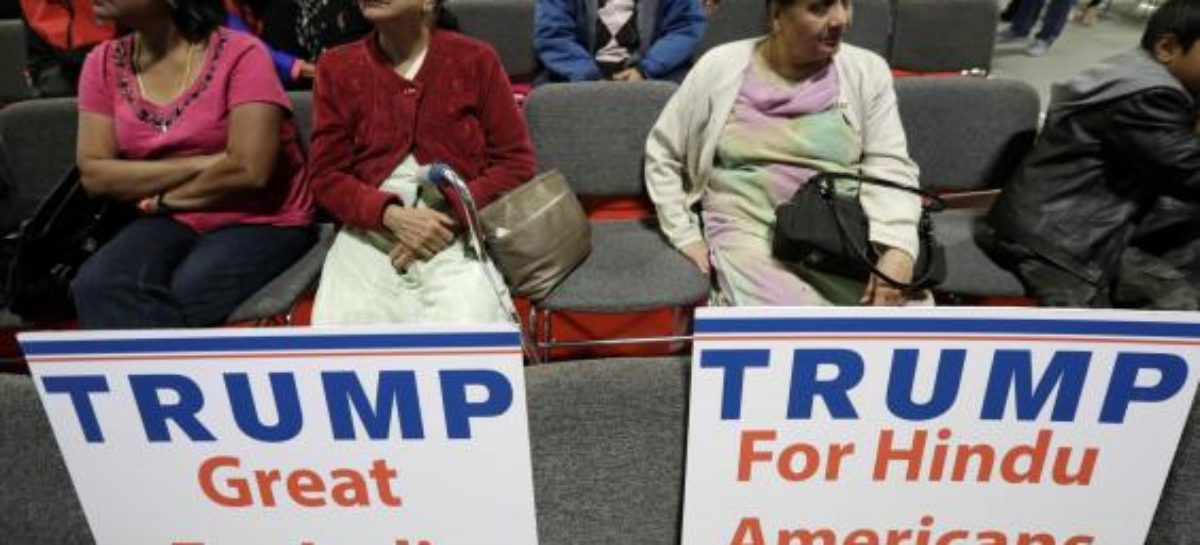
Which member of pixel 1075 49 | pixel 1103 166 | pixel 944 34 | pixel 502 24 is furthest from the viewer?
pixel 1075 49

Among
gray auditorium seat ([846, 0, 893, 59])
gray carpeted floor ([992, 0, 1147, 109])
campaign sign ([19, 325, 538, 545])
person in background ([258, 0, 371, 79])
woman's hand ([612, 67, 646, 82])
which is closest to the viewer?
campaign sign ([19, 325, 538, 545])

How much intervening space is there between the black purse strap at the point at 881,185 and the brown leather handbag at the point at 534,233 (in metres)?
0.57

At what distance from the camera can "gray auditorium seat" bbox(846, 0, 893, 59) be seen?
117 inches

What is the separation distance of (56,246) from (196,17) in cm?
60

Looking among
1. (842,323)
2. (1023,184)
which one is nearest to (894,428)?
(842,323)

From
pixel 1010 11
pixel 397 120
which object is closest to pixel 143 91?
pixel 397 120

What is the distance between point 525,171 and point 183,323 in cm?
83

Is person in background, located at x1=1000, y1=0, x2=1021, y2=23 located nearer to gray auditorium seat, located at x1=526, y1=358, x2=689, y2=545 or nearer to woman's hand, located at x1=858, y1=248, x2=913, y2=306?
woman's hand, located at x1=858, y1=248, x2=913, y2=306

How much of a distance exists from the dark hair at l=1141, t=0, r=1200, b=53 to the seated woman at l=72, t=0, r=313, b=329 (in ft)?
6.56

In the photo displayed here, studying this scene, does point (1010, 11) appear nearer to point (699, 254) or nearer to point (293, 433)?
point (699, 254)

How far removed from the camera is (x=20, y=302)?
1555mm

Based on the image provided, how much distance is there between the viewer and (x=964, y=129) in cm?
196

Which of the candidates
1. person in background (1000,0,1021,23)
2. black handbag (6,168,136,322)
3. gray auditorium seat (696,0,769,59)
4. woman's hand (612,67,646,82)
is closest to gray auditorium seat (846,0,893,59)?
gray auditorium seat (696,0,769,59)

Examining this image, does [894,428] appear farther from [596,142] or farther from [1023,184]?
[596,142]
